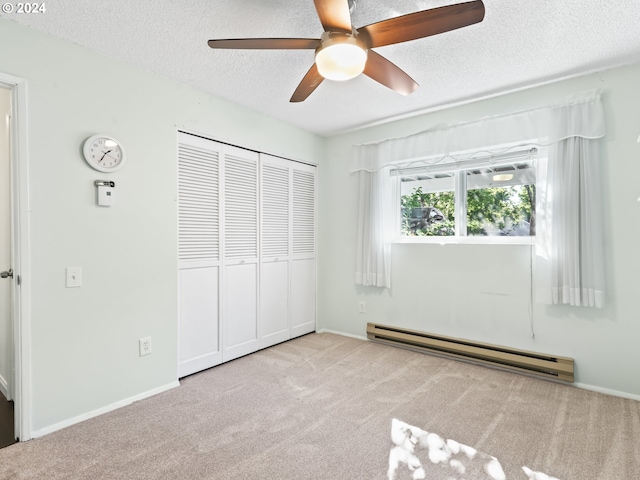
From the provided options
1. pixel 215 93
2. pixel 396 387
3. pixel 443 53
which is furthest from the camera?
pixel 215 93

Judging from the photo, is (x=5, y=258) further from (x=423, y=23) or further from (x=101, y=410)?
(x=423, y=23)

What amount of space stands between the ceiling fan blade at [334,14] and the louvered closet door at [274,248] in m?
2.05

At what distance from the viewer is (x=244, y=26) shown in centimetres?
203

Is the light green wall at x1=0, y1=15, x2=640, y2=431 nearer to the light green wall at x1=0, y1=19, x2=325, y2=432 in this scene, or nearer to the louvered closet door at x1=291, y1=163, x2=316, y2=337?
the light green wall at x1=0, y1=19, x2=325, y2=432

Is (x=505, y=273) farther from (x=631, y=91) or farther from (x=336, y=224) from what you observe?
(x=336, y=224)

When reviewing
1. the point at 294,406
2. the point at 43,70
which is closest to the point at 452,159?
the point at 294,406

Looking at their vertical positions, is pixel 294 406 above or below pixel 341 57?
below

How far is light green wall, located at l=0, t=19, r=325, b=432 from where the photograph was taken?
205 cm

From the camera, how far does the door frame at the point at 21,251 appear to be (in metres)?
1.98

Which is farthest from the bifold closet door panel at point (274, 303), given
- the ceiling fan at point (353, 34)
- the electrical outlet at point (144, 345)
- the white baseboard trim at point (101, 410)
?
the ceiling fan at point (353, 34)

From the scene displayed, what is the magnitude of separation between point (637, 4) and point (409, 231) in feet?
7.47

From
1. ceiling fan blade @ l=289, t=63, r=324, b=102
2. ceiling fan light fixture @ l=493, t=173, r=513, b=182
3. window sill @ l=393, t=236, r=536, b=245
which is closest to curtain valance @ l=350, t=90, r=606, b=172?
ceiling fan light fixture @ l=493, t=173, r=513, b=182

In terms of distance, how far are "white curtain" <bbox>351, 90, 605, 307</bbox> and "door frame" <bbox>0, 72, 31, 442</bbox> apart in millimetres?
3085

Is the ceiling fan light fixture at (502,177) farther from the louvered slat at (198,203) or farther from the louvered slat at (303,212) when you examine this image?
the louvered slat at (198,203)
